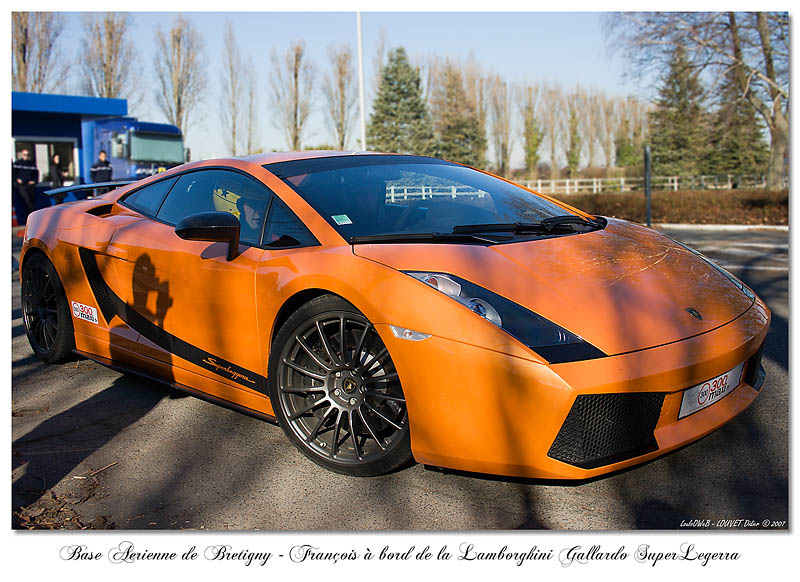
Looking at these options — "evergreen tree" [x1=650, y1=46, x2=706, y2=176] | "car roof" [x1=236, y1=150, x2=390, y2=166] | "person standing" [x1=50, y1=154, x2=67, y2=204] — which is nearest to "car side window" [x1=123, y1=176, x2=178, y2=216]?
"car roof" [x1=236, y1=150, x2=390, y2=166]

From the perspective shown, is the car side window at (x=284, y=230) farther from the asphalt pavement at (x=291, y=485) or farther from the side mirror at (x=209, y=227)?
the asphalt pavement at (x=291, y=485)

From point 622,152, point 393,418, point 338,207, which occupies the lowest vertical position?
point 393,418

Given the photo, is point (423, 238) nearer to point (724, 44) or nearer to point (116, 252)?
point (116, 252)

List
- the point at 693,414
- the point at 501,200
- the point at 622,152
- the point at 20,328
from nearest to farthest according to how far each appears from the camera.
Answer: the point at 693,414 < the point at 501,200 < the point at 20,328 < the point at 622,152

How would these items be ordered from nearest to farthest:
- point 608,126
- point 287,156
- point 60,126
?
point 287,156
point 60,126
point 608,126

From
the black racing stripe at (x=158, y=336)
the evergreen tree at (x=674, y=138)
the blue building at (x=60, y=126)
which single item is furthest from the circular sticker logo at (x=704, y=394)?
the evergreen tree at (x=674, y=138)

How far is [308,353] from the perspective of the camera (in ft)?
9.91

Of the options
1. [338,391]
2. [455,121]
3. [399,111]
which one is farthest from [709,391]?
[455,121]

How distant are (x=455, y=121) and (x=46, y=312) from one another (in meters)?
51.6

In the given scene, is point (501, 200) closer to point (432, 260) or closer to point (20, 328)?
point (432, 260)

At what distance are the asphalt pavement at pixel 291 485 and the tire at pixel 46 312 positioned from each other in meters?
0.73

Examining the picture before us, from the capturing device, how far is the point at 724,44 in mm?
26062
